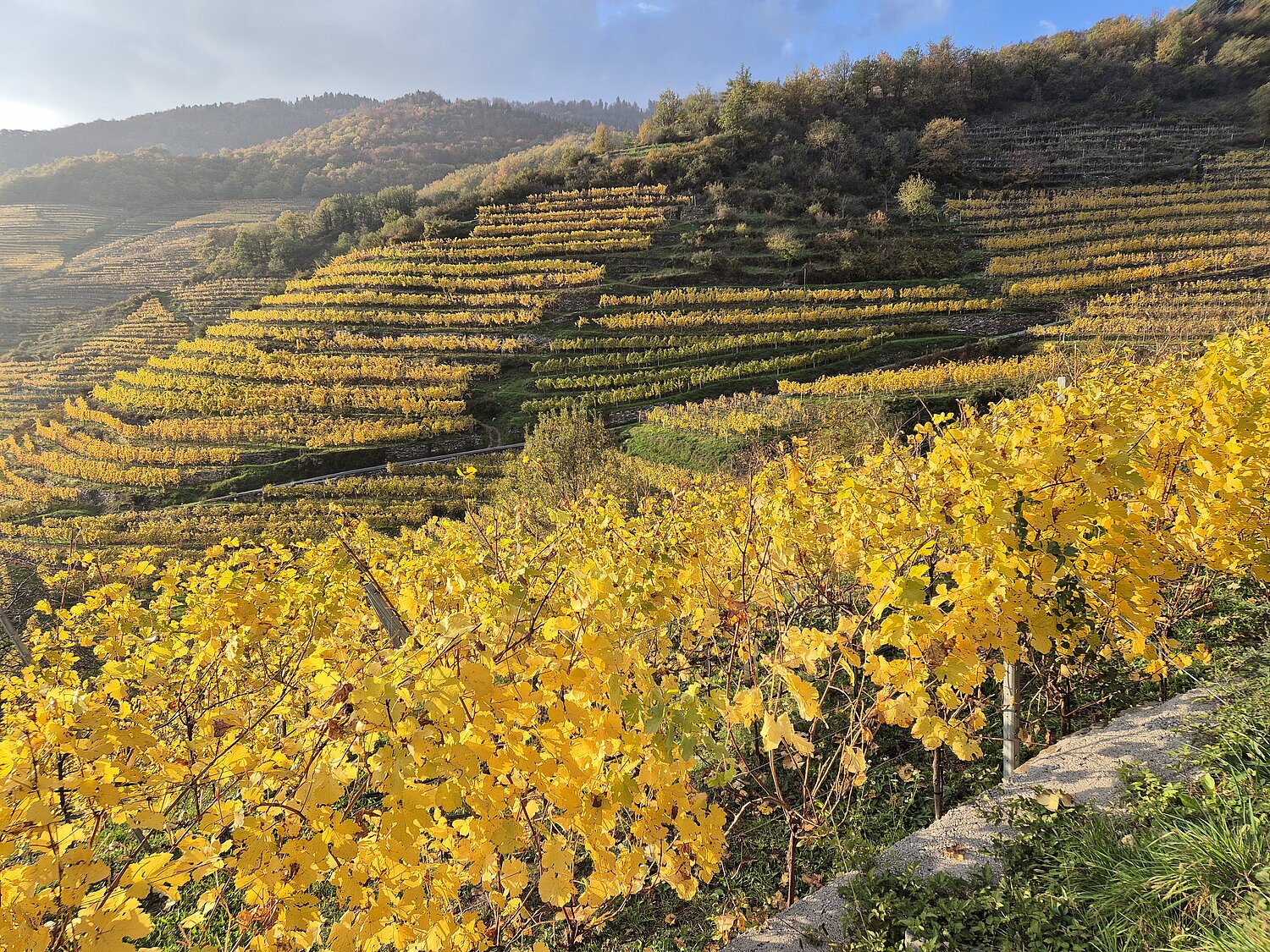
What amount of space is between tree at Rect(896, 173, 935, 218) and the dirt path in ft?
161

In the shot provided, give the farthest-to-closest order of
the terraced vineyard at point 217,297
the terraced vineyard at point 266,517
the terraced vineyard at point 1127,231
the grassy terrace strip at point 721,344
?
the terraced vineyard at point 217,297, the terraced vineyard at point 1127,231, the grassy terrace strip at point 721,344, the terraced vineyard at point 266,517

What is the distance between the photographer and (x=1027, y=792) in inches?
104

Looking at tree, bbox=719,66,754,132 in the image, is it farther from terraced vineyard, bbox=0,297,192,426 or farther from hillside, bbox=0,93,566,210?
hillside, bbox=0,93,566,210

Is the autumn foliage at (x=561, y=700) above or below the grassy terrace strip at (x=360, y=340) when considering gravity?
below

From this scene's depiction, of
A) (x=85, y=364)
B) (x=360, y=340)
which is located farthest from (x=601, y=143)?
(x=85, y=364)

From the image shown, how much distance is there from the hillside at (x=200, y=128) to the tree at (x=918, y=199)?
181674mm

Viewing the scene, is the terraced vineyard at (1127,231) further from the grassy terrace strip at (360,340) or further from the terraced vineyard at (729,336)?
the grassy terrace strip at (360,340)

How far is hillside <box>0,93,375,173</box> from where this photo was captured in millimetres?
135000

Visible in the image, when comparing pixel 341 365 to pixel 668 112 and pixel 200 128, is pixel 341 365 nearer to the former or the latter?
pixel 668 112

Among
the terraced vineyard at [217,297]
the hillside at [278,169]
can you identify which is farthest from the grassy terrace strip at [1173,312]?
the hillside at [278,169]

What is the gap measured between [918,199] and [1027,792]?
50.9 meters

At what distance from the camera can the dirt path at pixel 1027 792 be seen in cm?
238

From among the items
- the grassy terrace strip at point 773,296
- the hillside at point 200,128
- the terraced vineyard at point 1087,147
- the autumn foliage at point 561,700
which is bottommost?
the autumn foliage at point 561,700

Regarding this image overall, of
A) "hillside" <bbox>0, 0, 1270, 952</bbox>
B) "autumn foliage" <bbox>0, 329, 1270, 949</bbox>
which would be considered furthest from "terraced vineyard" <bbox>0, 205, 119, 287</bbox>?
"autumn foliage" <bbox>0, 329, 1270, 949</bbox>
